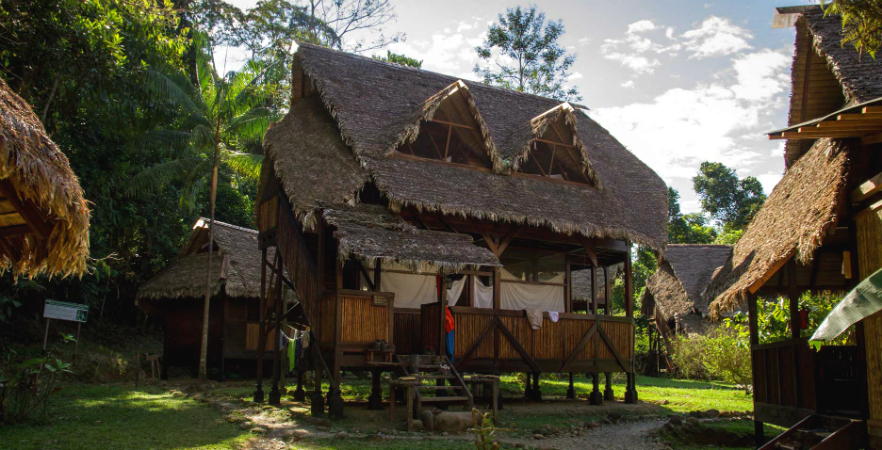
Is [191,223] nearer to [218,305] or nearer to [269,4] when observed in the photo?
[218,305]

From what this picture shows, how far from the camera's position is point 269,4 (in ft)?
105

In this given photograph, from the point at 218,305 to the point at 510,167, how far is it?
10469 mm

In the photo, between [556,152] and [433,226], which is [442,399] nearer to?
[433,226]

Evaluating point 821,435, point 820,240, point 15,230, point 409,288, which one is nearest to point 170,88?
point 409,288

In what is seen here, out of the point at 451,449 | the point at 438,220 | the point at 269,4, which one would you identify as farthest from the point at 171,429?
the point at 269,4

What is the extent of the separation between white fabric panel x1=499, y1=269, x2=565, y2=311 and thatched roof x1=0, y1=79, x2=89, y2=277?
8.59 meters

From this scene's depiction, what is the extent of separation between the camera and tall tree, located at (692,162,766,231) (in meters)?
40.7

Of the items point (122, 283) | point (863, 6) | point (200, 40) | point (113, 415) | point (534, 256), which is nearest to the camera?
point (863, 6)

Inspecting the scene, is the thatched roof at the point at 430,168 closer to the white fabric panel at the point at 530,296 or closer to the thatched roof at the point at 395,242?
the thatched roof at the point at 395,242

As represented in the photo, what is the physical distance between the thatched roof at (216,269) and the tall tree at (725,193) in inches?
1187

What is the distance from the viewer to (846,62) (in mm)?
7637

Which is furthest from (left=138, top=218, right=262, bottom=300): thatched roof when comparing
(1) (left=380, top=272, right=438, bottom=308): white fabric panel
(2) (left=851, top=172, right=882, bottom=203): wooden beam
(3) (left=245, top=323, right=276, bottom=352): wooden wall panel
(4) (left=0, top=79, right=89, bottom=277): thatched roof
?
(2) (left=851, top=172, right=882, bottom=203): wooden beam

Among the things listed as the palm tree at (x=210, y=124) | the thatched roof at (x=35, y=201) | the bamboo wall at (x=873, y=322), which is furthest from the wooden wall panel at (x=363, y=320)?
the palm tree at (x=210, y=124)

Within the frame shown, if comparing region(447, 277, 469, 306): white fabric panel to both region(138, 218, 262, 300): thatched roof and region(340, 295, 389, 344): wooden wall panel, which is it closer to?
region(340, 295, 389, 344): wooden wall panel
